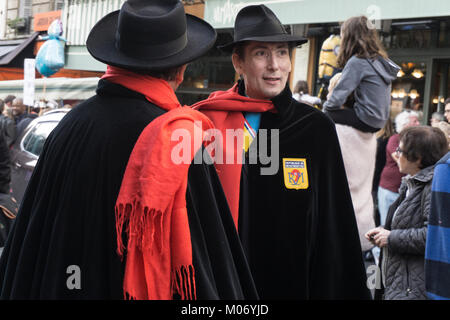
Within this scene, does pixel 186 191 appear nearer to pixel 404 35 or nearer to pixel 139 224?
pixel 139 224

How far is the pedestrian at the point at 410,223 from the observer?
11.6 feet

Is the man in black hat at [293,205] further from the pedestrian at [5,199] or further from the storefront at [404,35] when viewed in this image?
the storefront at [404,35]

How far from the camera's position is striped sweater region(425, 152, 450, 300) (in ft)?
8.02

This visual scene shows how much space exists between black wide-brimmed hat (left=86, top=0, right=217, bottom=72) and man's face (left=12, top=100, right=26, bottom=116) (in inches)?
388

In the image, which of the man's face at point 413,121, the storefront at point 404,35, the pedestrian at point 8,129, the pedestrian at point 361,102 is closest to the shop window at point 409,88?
the storefront at point 404,35

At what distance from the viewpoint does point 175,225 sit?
6.21 feet

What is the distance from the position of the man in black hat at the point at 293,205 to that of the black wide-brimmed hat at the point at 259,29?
1 cm

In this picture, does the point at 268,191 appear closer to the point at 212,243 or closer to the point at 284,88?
the point at 284,88

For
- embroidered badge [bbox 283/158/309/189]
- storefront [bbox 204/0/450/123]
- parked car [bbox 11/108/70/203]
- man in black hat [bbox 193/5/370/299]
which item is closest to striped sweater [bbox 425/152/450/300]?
man in black hat [bbox 193/5/370/299]

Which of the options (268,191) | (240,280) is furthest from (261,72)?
(240,280)

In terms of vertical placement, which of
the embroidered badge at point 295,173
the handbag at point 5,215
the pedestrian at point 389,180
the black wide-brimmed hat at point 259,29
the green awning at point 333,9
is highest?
the green awning at point 333,9

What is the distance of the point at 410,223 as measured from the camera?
144 inches

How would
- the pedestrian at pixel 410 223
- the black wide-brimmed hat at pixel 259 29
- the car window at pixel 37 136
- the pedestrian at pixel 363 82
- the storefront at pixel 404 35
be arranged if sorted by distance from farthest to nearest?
the car window at pixel 37 136 → the storefront at pixel 404 35 → the pedestrian at pixel 363 82 → the pedestrian at pixel 410 223 → the black wide-brimmed hat at pixel 259 29

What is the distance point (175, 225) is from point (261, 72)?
136 cm
